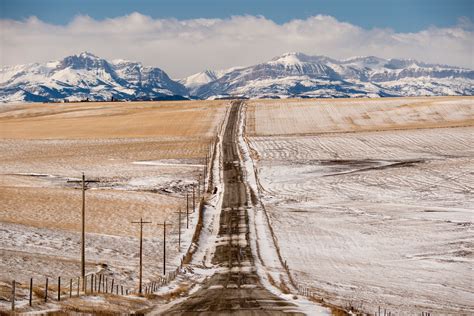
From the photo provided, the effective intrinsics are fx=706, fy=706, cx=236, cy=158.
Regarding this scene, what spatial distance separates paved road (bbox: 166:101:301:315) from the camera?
106 feet

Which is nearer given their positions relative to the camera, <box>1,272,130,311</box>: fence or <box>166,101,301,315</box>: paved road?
<box>1,272,130,311</box>: fence

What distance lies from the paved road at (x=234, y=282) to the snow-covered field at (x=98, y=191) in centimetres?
353

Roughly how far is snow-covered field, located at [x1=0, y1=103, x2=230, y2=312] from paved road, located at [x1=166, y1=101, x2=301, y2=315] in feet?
11.6

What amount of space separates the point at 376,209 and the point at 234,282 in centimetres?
3228

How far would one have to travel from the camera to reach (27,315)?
2536cm

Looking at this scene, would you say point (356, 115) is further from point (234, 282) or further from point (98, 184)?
point (234, 282)

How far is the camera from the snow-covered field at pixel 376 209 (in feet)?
144

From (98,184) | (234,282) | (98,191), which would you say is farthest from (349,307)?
(98,184)

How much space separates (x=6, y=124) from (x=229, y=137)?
59.0 metres

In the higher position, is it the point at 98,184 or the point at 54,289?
the point at 98,184

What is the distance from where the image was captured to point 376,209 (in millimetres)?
71062

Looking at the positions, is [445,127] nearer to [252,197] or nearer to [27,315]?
[252,197]

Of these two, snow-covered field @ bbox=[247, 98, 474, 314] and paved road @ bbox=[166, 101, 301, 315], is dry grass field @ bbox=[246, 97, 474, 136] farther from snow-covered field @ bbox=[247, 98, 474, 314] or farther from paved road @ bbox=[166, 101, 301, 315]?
paved road @ bbox=[166, 101, 301, 315]

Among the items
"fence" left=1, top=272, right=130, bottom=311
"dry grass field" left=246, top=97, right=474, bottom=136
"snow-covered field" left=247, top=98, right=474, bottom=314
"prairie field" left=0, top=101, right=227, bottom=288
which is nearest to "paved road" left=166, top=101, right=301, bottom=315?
"snow-covered field" left=247, top=98, right=474, bottom=314
